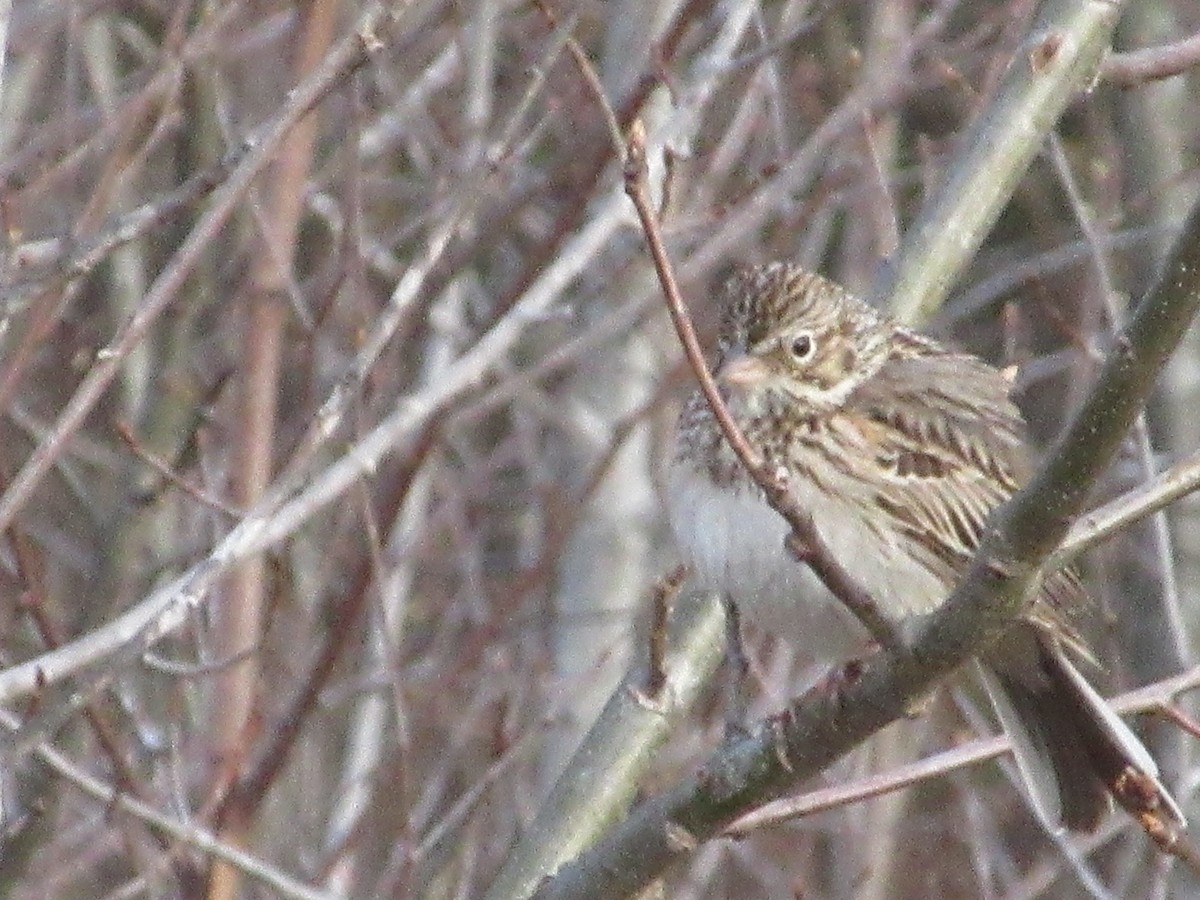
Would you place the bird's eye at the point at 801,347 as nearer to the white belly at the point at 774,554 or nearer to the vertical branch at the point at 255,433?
the white belly at the point at 774,554

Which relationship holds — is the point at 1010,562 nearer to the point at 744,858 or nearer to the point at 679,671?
the point at 679,671

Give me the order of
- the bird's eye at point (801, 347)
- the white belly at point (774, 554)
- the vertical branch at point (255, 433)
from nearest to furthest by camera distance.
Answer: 1. the white belly at point (774, 554)
2. the bird's eye at point (801, 347)
3. the vertical branch at point (255, 433)

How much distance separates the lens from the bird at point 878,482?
4.59 metres

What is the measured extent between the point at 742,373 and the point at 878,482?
0.31 metres

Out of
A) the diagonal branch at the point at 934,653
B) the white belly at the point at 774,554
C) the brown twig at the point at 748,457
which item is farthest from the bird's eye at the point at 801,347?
the brown twig at the point at 748,457

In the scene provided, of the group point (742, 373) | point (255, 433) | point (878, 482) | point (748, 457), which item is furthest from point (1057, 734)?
point (255, 433)

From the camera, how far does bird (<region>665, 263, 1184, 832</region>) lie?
4.59m

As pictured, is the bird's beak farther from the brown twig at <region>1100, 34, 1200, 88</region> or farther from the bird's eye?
the brown twig at <region>1100, 34, 1200, 88</region>

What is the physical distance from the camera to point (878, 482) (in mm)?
4836

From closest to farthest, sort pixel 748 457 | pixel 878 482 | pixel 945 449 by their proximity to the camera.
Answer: pixel 748 457
pixel 878 482
pixel 945 449

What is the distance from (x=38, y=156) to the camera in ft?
22.4

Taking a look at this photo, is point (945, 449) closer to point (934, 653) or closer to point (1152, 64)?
point (1152, 64)

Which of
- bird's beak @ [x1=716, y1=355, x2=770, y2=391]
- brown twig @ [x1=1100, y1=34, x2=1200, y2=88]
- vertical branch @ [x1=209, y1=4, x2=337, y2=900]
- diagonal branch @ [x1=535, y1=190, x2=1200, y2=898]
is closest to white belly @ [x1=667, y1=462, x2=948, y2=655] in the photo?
bird's beak @ [x1=716, y1=355, x2=770, y2=391]

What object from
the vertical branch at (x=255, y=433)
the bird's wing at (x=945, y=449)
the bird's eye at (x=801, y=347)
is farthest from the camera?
the vertical branch at (x=255, y=433)
